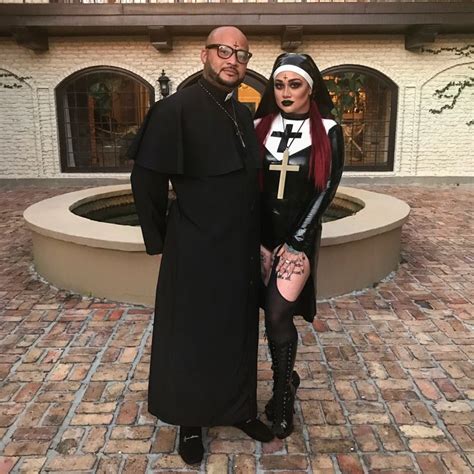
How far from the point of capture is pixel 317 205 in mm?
2262

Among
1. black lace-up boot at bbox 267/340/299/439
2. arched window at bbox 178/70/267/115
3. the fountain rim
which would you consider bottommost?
black lace-up boot at bbox 267/340/299/439

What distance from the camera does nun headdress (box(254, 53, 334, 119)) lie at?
2.16m

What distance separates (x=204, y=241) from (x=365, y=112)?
10.7 meters

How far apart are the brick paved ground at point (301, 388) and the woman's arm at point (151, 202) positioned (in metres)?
1.00

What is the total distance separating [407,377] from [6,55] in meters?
11.3

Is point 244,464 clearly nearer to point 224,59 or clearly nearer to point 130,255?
point 224,59

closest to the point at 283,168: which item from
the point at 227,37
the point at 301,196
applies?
the point at 301,196

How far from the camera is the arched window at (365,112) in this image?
1161 cm

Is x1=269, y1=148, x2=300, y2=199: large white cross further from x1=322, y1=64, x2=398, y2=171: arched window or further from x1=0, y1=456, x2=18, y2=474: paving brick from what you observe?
x1=322, y1=64, x2=398, y2=171: arched window

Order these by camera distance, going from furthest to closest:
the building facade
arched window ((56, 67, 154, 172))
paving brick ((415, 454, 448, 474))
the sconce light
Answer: arched window ((56, 67, 154, 172)) → the building facade → the sconce light → paving brick ((415, 454, 448, 474))

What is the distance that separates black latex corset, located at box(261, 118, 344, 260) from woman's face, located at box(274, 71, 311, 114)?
0.57 feet

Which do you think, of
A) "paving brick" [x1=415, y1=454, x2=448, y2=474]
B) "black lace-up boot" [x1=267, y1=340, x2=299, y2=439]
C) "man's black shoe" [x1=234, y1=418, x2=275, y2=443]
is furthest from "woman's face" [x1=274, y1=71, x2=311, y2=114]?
"paving brick" [x1=415, y1=454, x2=448, y2=474]

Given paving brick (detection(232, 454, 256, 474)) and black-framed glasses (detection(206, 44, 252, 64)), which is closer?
black-framed glasses (detection(206, 44, 252, 64))

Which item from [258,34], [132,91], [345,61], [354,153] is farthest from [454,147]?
[132,91]
